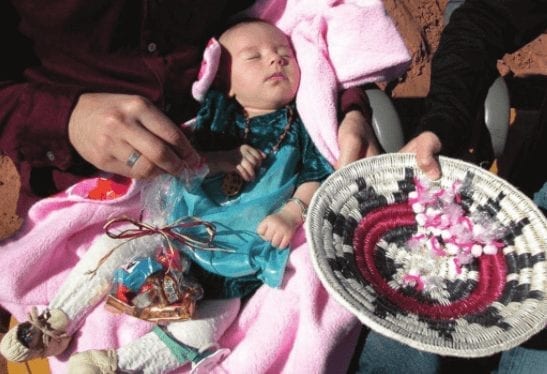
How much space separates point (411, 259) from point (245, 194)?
0.52 meters

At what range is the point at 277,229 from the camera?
4.73 ft

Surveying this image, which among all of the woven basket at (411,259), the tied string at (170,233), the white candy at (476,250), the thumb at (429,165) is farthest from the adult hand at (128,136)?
the white candy at (476,250)

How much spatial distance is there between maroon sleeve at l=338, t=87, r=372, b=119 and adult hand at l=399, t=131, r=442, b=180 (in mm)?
235

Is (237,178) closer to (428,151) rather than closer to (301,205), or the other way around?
(301,205)

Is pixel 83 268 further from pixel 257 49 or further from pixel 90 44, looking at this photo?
pixel 257 49

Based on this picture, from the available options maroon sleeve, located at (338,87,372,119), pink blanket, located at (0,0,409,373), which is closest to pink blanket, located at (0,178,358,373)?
pink blanket, located at (0,0,409,373)

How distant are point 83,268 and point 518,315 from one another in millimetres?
1091

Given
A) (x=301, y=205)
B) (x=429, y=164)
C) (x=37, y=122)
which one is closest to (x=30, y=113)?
(x=37, y=122)

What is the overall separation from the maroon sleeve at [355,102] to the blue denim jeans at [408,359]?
0.68m

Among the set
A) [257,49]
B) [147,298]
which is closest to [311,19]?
[257,49]

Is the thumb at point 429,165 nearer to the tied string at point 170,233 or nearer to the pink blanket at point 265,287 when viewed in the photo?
the pink blanket at point 265,287

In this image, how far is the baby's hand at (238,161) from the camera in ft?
5.11

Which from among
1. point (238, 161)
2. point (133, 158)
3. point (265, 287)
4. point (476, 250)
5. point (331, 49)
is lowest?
point (265, 287)

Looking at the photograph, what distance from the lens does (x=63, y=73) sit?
4.59 feet
